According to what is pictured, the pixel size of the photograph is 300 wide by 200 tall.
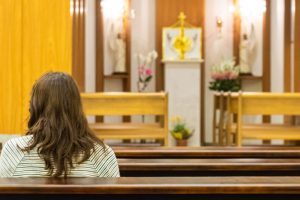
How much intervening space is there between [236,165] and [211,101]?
7.55 meters

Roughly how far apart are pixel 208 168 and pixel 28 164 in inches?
31.8

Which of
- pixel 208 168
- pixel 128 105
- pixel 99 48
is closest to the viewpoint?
pixel 208 168

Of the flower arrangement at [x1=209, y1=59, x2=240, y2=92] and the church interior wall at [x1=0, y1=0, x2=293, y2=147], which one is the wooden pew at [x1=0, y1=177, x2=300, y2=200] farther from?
the church interior wall at [x1=0, y1=0, x2=293, y2=147]

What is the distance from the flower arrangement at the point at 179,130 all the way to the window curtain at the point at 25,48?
4.37 meters

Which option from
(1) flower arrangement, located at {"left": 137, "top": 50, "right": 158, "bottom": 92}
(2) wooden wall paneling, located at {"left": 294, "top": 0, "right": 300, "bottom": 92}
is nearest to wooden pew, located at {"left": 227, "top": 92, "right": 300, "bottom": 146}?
(2) wooden wall paneling, located at {"left": 294, "top": 0, "right": 300, "bottom": 92}

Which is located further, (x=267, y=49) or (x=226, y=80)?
(x=267, y=49)

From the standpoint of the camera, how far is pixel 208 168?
254 cm

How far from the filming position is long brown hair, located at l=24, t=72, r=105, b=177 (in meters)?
2.11

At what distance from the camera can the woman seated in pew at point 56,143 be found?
2.11m

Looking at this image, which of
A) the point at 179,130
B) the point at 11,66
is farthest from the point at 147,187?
the point at 179,130

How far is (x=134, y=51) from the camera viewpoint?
33.0ft

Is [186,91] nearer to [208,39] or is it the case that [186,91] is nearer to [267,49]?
[208,39]

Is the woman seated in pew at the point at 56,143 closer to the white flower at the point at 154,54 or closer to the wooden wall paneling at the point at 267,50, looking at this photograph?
the white flower at the point at 154,54
